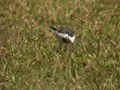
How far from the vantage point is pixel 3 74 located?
182 inches

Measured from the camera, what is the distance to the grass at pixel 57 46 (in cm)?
469

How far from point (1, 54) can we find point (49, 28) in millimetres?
1403

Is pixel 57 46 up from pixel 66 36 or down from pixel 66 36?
down

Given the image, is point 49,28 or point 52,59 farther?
point 49,28

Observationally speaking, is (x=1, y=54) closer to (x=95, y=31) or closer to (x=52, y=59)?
(x=52, y=59)

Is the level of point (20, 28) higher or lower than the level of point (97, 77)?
higher

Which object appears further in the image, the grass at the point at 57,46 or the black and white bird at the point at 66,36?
the black and white bird at the point at 66,36

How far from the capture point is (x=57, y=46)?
551cm

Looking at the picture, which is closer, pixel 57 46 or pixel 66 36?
pixel 66 36

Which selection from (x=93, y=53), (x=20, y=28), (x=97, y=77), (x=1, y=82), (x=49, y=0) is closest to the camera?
(x=1, y=82)

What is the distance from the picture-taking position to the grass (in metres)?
4.69

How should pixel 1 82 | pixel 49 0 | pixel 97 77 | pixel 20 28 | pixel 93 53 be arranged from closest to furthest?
1. pixel 1 82
2. pixel 97 77
3. pixel 93 53
4. pixel 20 28
5. pixel 49 0

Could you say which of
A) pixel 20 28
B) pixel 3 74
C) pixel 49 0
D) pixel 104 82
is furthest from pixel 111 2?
pixel 3 74

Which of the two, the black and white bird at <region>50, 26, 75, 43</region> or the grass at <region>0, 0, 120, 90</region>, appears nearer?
the grass at <region>0, 0, 120, 90</region>
